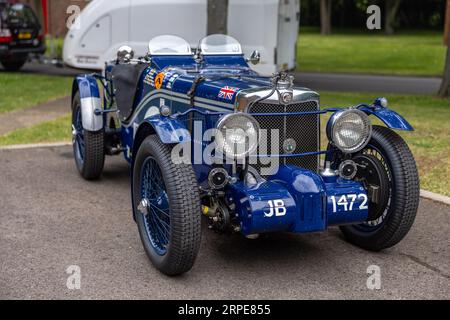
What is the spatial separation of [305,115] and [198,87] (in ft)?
2.97

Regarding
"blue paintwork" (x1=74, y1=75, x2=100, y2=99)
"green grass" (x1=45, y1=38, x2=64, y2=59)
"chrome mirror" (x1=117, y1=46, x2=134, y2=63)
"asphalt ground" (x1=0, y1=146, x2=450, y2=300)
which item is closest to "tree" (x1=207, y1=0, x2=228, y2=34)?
"green grass" (x1=45, y1=38, x2=64, y2=59)

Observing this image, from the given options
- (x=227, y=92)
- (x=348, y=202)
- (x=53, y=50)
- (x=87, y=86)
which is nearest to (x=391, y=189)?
(x=348, y=202)

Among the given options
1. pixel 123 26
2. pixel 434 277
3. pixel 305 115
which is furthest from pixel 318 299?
pixel 123 26

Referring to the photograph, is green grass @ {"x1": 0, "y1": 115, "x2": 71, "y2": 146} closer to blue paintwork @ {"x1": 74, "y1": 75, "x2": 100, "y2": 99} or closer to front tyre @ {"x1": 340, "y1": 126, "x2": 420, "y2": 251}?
blue paintwork @ {"x1": 74, "y1": 75, "x2": 100, "y2": 99}

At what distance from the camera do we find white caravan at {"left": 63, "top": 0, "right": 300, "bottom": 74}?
522 inches

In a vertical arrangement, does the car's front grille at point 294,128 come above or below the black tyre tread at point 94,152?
above

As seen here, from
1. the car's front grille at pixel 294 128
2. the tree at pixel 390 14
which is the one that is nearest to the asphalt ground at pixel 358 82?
the car's front grille at pixel 294 128

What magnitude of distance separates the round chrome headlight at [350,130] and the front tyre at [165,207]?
3.67 ft

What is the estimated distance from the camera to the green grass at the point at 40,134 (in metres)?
8.70

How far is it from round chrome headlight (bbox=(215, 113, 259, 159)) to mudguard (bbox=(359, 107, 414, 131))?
1.04m

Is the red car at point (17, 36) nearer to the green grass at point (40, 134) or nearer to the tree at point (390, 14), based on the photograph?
the green grass at point (40, 134)

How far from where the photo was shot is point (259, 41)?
43.6ft

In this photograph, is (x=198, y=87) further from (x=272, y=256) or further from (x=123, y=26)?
(x=123, y=26)

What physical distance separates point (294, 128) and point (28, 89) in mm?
10576
